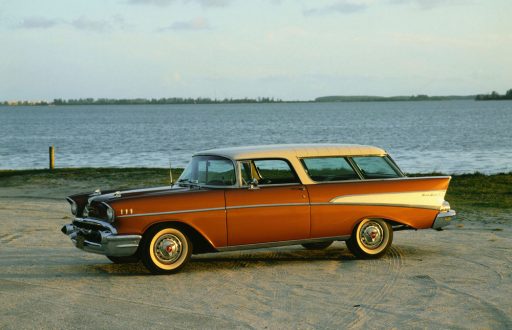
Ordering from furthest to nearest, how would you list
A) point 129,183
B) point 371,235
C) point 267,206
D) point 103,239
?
point 129,183 < point 371,235 < point 267,206 < point 103,239

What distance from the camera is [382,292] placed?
8.50m

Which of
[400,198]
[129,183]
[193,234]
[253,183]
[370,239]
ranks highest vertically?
[253,183]

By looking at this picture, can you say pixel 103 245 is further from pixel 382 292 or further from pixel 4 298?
pixel 382 292

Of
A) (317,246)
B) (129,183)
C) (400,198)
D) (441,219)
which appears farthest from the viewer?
(129,183)

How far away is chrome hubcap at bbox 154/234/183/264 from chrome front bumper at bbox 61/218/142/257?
287 mm

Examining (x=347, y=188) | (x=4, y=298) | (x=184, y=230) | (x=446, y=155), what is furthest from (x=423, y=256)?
(x=446, y=155)

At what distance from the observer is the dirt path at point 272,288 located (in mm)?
7359

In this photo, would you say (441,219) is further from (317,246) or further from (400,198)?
(317,246)

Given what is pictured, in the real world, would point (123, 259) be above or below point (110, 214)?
below

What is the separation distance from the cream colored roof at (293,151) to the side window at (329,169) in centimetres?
10

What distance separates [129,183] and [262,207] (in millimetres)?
14153

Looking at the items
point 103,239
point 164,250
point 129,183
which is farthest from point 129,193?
point 129,183

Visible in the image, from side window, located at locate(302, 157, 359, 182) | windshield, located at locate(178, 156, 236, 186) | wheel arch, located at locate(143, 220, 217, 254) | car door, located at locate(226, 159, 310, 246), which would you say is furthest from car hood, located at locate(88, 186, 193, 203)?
side window, located at locate(302, 157, 359, 182)

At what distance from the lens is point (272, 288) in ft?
28.8
